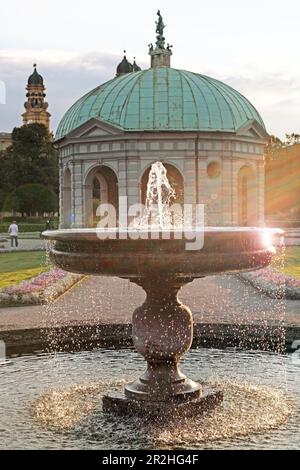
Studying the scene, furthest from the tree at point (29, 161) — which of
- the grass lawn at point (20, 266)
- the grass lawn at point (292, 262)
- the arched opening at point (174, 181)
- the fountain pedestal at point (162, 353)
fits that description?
the fountain pedestal at point (162, 353)

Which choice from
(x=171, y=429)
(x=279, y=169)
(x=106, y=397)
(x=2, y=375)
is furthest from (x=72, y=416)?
(x=279, y=169)

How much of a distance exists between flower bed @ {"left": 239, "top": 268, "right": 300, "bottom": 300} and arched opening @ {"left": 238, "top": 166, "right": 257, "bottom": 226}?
2072cm

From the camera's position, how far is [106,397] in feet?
23.9

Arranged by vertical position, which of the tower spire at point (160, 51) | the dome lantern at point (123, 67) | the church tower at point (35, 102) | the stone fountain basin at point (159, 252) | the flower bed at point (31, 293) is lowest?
the flower bed at point (31, 293)

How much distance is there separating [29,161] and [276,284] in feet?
165

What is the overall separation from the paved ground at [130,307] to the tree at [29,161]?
45.3 m

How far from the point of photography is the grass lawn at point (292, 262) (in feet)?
71.0

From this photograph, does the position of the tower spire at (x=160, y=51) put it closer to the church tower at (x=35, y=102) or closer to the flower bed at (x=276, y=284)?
the flower bed at (x=276, y=284)

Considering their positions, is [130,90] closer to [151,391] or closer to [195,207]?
[195,207]

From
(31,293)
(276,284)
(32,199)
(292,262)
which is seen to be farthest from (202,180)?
(32,199)

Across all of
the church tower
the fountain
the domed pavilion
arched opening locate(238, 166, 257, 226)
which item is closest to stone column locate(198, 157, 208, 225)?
the domed pavilion

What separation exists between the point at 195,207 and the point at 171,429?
97.9 ft

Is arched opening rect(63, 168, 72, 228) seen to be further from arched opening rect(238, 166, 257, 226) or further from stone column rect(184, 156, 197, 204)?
arched opening rect(238, 166, 257, 226)

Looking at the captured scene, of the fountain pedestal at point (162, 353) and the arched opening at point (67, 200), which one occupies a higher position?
the arched opening at point (67, 200)
